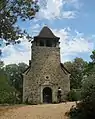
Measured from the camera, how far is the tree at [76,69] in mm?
61287

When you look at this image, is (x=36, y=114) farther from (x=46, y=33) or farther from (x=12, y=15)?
Result: (x=46, y=33)

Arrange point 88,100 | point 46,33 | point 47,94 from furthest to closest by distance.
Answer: point 46,33, point 47,94, point 88,100

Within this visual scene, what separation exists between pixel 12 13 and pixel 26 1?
1.49 metres

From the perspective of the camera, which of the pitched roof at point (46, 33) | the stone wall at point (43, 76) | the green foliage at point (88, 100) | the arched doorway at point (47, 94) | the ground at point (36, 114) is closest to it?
the green foliage at point (88, 100)

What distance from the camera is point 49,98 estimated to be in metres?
42.7

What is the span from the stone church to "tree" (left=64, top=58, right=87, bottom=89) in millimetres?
17831

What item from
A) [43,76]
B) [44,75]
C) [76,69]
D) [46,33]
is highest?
[46,33]

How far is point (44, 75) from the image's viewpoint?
4250 cm

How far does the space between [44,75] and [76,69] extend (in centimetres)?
2418

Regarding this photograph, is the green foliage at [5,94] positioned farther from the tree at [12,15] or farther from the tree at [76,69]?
the tree at [76,69]

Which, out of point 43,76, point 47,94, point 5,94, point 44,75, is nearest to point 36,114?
point 5,94

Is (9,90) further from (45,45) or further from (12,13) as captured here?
(12,13)

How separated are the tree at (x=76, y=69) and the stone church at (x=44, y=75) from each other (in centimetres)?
1783

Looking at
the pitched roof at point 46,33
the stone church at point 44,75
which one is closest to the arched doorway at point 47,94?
the stone church at point 44,75
